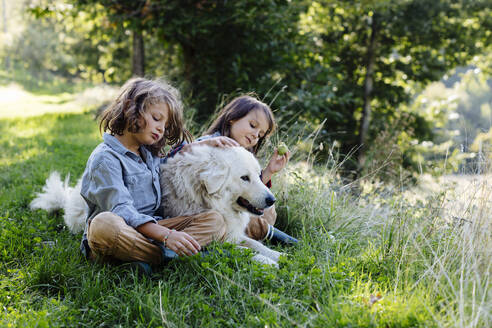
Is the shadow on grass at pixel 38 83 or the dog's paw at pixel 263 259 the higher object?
the dog's paw at pixel 263 259

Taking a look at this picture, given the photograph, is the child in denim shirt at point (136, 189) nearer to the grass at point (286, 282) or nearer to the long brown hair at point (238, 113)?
the grass at point (286, 282)

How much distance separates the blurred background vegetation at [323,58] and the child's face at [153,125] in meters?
2.55

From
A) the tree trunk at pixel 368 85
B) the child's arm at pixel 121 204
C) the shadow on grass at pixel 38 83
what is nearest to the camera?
the child's arm at pixel 121 204

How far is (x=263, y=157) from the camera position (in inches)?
202

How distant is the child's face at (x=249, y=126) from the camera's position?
12.4ft

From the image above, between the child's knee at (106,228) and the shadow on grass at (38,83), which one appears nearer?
the child's knee at (106,228)

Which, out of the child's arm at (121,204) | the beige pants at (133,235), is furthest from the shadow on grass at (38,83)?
the beige pants at (133,235)

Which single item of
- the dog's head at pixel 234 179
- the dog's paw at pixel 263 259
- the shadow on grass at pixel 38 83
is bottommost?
the shadow on grass at pixel 38 83

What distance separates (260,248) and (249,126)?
4.00 feet

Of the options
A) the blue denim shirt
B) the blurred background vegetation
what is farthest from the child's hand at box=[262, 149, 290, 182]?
the blurred background vegetation

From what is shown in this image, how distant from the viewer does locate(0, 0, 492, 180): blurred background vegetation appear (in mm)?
7410

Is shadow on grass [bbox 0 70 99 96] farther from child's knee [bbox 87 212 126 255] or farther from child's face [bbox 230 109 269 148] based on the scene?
child's knee [bbox 87 212 126 255]

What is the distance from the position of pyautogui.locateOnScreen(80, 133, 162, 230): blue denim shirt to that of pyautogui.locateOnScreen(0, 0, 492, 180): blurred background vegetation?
2.72 m

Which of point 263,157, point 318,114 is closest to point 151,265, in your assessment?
point 263,157
